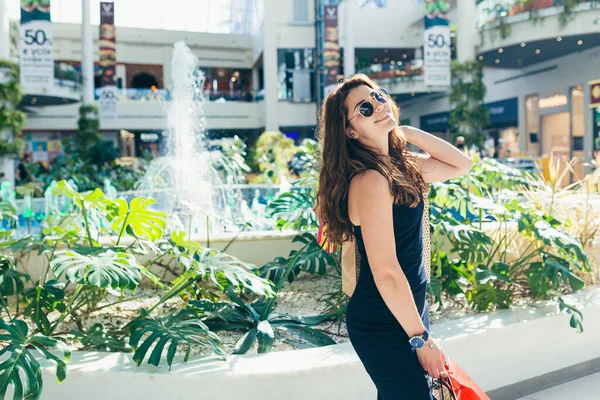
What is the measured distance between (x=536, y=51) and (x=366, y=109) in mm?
20173

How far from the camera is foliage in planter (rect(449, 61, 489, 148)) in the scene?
71.9 feet

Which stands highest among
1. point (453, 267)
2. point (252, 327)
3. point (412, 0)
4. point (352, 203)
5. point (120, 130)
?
point (412, 0)

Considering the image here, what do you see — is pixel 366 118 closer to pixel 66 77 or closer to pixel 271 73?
pixel 66 77

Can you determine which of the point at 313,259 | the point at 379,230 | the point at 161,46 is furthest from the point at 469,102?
the point at 379,230

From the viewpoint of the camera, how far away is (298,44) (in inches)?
1164

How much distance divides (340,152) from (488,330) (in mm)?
1632

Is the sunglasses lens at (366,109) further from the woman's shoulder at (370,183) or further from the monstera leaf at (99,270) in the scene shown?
the monstera leaf at (99,270)

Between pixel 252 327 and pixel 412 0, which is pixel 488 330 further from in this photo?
pixel 412 0

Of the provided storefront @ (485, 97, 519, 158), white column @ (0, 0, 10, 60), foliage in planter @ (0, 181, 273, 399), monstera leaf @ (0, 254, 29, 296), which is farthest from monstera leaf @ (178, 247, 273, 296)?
storefront @ (485, 97, 519, 158)

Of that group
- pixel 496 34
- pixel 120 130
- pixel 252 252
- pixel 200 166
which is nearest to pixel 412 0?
pixel 496 34

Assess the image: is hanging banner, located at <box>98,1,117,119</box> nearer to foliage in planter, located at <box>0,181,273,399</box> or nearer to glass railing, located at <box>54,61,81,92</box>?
glass railing, located at <box>54,61,81,92</box>

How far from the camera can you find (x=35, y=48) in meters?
18.4

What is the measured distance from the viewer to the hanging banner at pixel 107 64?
79.8 feet

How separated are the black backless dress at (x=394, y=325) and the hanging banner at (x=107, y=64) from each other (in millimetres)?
24162
